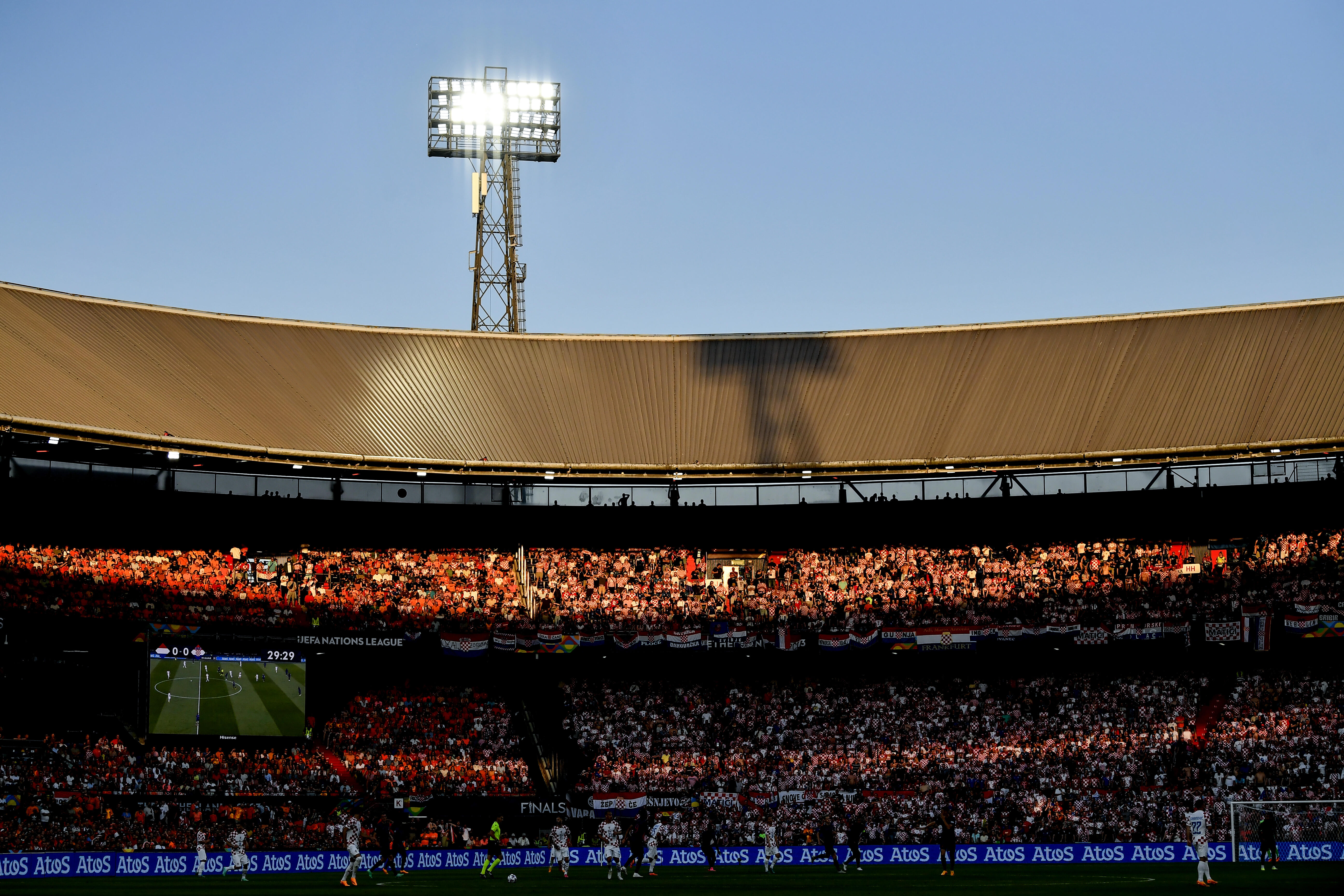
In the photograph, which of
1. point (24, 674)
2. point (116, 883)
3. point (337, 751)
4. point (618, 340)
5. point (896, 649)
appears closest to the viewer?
point (116, 883)

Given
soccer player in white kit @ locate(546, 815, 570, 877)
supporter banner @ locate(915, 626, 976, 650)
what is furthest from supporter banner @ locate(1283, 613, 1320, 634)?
soccer player in white kit @ locate(546, 815, 570, 877)

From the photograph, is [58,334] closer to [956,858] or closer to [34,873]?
[34,873]

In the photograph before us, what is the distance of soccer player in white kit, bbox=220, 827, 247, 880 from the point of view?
38.6m

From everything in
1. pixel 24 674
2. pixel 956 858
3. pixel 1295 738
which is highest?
pixel 24 674

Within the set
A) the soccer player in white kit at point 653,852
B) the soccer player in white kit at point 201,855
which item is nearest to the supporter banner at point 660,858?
the soccer player in white kit at point 201,855

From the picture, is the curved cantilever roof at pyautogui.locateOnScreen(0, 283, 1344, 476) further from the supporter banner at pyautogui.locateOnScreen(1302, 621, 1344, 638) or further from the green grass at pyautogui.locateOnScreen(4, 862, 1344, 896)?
the green grass at pyautogui.locateOnScreen(4, 862, 1344, 896)

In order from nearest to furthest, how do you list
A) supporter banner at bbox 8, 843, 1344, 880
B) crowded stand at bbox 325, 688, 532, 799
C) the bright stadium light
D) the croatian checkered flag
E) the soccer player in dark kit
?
1. the soccer player in dark kit
2. supporter banner at bbox 8, 843, 1344, 880
3. crowded stand at bbox 325, 688, 532, 799
4. the croatian checkered flag
5. the bright stadium light

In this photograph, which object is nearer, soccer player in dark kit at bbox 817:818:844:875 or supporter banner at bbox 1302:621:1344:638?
soccer player in dark kit at bbox 817:818:844:875

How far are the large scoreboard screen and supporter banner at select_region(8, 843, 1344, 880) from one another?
Result: 5.93 metres

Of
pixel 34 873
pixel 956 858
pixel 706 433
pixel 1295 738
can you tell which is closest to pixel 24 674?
pixel 34 873

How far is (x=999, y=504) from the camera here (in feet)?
186

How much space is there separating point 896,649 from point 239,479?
81.6 feet

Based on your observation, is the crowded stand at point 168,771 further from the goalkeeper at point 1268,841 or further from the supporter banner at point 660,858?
the goalkeeper at point 1268,841

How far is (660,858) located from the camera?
44.4 meters
